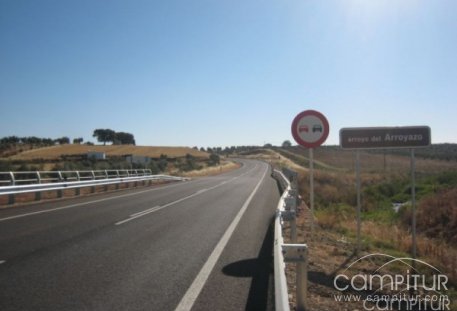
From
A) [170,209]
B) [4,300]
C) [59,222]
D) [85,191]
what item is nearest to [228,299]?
[4,300]

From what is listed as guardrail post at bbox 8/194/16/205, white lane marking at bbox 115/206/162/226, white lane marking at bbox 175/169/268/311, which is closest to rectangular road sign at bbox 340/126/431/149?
white lane marking at bbox 175/169/268/311

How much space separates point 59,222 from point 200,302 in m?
8.00

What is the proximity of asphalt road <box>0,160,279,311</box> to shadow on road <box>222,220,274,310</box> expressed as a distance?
0.5 inches

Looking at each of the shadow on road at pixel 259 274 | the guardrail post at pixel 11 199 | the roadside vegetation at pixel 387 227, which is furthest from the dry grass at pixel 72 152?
the shadow on road at pixel 259 274

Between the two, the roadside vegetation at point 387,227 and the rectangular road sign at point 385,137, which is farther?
the roadside vegetation at point 387,227

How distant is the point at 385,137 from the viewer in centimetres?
868

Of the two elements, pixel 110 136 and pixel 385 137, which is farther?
pixel 110 136

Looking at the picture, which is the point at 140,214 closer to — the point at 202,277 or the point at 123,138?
the point at 202,277

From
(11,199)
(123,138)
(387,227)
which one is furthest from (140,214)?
(123,138)

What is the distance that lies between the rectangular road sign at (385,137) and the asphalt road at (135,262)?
269 centimetres

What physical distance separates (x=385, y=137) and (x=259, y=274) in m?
3.80

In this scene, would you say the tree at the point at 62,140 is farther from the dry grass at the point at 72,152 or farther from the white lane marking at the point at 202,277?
the white lane marking at the point at 202,277

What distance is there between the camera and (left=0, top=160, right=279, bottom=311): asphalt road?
554cm

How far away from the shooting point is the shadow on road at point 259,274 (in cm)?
552
